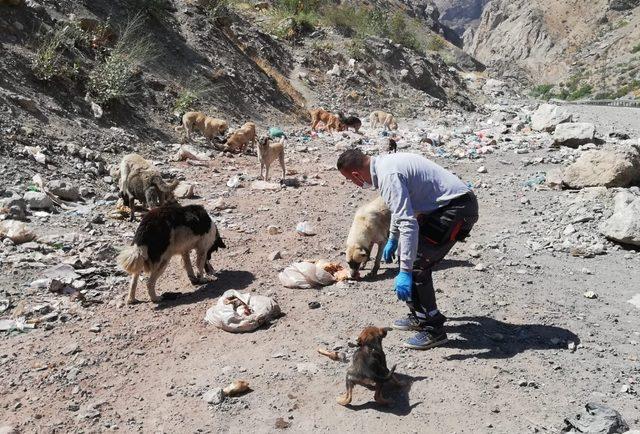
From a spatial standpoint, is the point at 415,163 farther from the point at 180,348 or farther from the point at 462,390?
the point at 180,348

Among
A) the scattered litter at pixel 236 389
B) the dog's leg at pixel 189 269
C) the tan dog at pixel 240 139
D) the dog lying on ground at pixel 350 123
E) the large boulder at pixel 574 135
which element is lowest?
the scattered litter at pixel 236 389

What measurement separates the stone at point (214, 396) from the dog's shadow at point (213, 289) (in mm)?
1653

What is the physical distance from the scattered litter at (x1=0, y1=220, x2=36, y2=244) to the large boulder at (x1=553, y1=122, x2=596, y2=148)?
35.8ft

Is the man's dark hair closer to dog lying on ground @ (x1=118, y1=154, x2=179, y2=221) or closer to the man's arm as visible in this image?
the man's arm

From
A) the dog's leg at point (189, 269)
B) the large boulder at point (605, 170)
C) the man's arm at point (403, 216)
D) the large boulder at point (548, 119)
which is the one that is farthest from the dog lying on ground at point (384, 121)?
the man's arm at point (403, 216)

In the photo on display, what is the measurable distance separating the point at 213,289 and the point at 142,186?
260cm

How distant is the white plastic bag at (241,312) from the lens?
16.7 feet

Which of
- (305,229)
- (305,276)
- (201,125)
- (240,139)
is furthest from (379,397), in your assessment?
(201,125)

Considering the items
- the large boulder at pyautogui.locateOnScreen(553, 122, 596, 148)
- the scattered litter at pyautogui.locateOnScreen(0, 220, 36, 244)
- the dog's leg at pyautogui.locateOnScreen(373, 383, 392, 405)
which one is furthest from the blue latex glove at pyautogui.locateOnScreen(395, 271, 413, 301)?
the large boulder at pyautogui.locateOnScreen(553, 122, 596, 148)

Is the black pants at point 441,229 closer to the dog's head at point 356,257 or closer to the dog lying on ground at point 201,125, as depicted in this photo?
the dog's head at point 356,257

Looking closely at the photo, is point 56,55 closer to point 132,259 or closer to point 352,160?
point 132,259

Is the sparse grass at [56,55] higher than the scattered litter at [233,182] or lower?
higher

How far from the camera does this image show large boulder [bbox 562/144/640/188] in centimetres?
922

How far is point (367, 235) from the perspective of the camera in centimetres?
627
